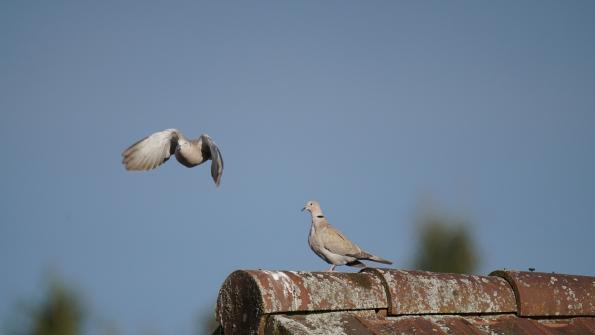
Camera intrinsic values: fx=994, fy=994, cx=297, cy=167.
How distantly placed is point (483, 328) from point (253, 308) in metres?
1.49

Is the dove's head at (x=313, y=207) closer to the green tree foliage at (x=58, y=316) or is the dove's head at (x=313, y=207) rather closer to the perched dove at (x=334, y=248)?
the perched dove at (x=334, y=248)

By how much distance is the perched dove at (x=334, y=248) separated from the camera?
379 inches

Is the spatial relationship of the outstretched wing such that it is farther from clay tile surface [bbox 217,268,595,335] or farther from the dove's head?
clay tile surface [bbox 217,268,595,335]

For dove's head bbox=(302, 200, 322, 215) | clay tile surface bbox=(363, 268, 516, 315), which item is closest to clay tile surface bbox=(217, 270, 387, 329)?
clay tile surface bbox=(363, 268, 516, 315)

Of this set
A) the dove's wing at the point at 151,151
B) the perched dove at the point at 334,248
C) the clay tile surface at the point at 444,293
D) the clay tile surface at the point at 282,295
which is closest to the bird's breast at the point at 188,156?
the dove's wing at the point at 151,151

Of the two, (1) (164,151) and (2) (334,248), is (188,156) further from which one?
(2) (334,248)

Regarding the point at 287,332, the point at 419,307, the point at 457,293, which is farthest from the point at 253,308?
the point at 457,293

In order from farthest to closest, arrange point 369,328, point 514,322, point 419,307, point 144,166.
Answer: point 144,166 → point 514,322 → point 419,307 → point 369,328

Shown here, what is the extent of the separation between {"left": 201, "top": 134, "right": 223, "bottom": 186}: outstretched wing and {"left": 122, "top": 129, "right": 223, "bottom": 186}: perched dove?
0.52 ft

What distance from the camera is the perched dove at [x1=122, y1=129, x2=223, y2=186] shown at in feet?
35.1

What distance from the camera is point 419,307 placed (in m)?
4.87

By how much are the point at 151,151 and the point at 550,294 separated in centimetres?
624

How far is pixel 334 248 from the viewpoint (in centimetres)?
963

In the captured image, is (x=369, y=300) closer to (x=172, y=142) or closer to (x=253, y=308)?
(x=253, y=308)
